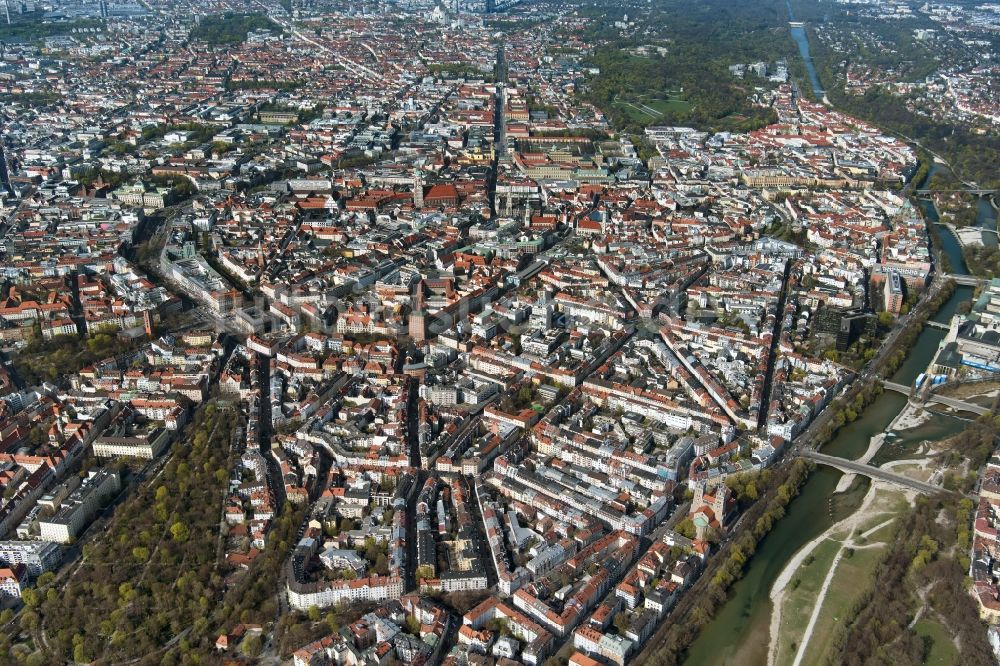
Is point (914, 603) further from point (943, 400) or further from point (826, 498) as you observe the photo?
point (943, 400)

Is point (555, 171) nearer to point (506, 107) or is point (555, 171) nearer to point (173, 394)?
point (506, 107)

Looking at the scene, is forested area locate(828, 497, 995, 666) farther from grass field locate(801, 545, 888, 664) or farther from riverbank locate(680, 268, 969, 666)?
riverbank locate(680, 268, 969, 666)

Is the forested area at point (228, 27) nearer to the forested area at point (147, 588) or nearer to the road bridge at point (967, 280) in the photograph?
the road bridge at point (967, 280)

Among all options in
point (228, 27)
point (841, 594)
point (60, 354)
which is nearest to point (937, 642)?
point (841, 594)

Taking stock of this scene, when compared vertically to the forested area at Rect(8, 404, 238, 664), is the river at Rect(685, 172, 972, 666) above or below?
below

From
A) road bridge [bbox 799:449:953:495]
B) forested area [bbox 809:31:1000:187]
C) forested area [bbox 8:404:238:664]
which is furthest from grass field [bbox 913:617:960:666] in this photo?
forested area [bbox 809:31:1000:187]
